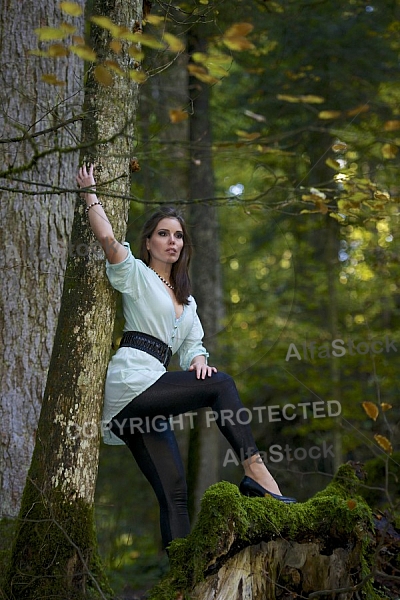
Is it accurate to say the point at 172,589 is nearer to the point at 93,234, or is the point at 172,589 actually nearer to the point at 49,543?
the point at 49,543

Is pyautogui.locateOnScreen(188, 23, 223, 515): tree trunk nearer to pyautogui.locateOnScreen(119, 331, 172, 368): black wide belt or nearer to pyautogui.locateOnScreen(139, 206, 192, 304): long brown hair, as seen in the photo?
pyautogui.locateOnScreen(139, 206, 192, 304): long brown hair

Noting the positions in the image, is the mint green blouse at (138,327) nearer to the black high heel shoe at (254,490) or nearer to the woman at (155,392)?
the woman at (155,392)

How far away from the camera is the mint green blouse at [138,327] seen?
3.96m

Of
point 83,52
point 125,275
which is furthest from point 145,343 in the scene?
point 83,52

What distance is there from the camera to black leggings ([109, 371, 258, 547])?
3934 mm

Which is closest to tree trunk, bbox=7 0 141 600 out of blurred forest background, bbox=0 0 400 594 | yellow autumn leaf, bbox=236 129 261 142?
yellow autumn leaf, bbox=236 129 261 142

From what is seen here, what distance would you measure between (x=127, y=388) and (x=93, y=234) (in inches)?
36.4

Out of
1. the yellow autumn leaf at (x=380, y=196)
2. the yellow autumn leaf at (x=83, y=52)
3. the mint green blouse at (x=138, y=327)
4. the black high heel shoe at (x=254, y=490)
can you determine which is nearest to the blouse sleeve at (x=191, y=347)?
the mint green blouse at (x=138, y=327)

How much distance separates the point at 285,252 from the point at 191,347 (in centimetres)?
713

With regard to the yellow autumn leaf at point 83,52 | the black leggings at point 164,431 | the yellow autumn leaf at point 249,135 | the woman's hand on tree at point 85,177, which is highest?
the yellow autumn leaf at point 249,135

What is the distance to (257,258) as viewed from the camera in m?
10.2

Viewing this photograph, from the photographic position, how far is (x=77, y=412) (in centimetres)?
383

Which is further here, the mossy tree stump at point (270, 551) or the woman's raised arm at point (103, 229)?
the woman's raised arm at point (103, 229)

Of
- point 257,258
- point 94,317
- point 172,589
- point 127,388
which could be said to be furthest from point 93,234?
point 257,258
